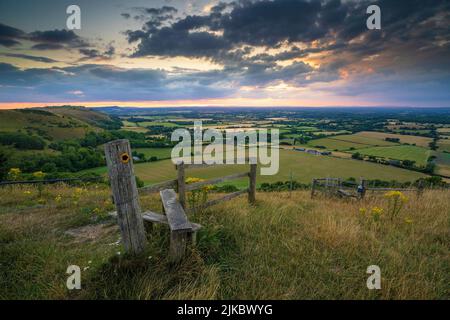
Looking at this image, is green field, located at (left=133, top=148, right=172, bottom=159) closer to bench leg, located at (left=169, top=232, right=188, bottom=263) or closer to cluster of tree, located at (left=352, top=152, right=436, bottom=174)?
cluster of tree, located at (left=352, top=152, right=436, bottom=174)

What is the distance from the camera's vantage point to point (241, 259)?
3.49 m

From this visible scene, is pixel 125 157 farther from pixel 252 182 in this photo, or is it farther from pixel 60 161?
pixel 60 161

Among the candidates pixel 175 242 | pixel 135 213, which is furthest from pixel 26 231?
pixel 175 242

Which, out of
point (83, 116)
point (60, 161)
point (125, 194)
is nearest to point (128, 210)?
point (125, 194)

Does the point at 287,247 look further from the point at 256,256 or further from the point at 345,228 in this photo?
the point at 345,228

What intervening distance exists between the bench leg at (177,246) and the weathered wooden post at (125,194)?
52 cm

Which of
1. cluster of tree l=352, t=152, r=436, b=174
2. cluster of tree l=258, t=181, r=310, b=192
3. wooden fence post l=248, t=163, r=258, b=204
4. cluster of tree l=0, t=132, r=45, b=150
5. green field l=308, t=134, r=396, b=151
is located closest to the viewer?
wooden fence post l=248, t=163, r=258, b=204

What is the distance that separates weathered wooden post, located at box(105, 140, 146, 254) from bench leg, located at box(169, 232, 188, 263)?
523 millimetres

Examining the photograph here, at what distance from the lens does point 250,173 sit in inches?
265

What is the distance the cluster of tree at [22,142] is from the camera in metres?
40.6

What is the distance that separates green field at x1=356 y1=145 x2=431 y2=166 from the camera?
40156mm

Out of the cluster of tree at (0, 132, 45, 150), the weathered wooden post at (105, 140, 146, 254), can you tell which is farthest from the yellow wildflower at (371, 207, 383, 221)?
the cluster of tree at (0, 132, 45, 150)

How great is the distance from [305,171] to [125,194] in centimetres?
3759
